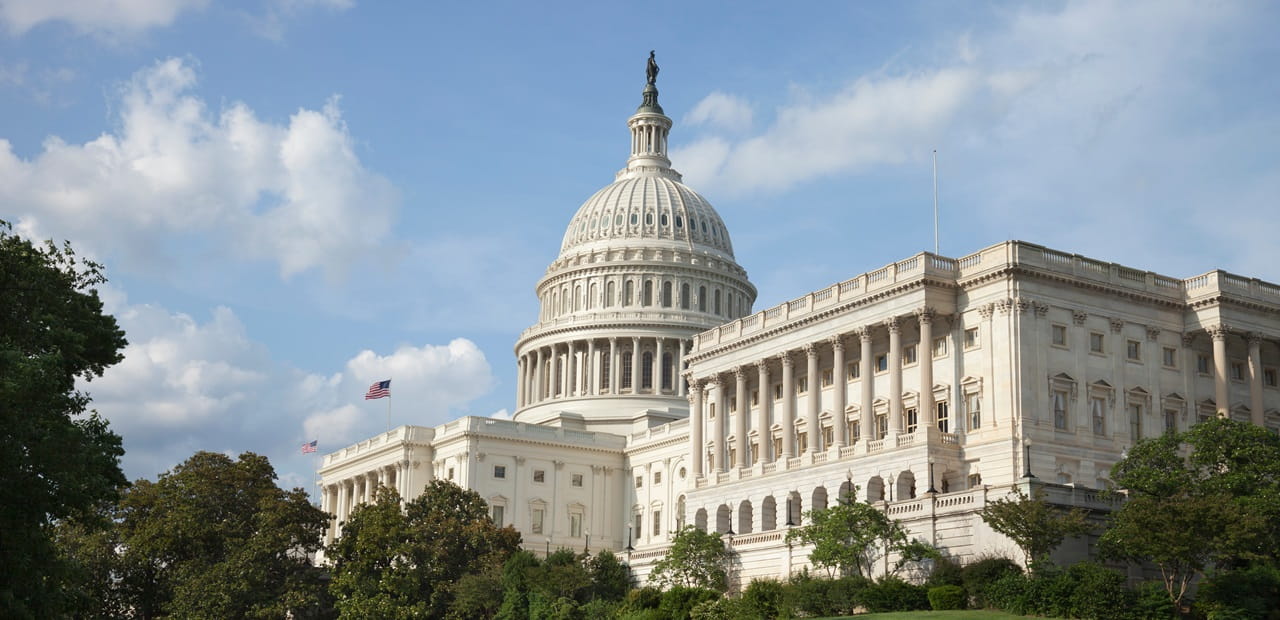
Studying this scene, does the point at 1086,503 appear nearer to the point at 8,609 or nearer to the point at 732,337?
the point at 732,337

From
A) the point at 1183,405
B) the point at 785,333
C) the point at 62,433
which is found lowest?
the point at 62,433

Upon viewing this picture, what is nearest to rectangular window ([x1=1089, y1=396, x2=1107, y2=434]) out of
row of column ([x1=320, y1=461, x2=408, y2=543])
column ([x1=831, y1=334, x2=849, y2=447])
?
column ([x1=831, y1=334, x2=849, y2=447])

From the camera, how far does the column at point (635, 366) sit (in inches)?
5851

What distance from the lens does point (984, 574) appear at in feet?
222

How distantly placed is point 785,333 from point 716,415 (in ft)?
30.9

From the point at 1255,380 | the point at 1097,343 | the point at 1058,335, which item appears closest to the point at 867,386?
the point at 1058,335

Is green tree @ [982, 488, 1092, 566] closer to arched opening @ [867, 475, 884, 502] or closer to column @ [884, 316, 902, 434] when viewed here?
arched opening @ [867, 475, 884, 502]

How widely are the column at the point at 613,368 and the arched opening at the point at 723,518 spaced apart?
46846 mm

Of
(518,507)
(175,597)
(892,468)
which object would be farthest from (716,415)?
(175,597)

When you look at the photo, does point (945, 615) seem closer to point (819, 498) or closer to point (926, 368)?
point (926, 368)

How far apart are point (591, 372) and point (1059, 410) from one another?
7120 cm

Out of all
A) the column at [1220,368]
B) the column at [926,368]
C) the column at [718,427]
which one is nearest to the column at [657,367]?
the column at [718,427]

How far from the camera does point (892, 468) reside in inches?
3428

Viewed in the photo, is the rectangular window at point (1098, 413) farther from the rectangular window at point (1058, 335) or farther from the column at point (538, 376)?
the column at point (538, 376)
